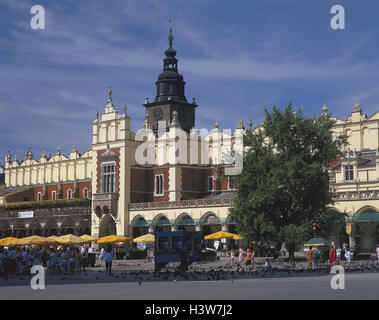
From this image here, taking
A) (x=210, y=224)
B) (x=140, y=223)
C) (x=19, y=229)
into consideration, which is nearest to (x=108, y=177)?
(x=140, y=223)

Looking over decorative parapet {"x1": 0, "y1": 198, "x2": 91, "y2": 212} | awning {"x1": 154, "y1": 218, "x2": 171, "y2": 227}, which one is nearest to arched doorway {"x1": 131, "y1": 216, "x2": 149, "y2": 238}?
awning {"x1": 154, "y1": 218, "x2": 171, "y2": 227}

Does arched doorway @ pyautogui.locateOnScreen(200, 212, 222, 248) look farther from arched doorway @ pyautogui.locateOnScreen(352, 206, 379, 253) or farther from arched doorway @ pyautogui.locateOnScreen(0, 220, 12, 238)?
arched doorway @ pyautogui.locateOnScreen(0, 220, 12, 238)

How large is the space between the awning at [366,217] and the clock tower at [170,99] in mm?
37056

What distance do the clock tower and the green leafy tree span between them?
41.5m

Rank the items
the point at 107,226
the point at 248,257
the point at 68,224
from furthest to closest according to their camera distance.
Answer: the point at 68,224, the point at 107,226, the point at 248,257

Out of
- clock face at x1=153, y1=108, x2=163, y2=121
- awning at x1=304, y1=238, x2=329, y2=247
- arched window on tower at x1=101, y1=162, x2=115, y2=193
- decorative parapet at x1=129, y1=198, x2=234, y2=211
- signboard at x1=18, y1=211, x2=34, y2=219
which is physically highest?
clock face at x1=153, y1=108, x2=163, y2=121

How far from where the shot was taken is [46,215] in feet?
272

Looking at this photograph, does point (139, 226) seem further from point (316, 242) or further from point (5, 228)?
point (316, 242)

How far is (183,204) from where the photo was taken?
67250 mm

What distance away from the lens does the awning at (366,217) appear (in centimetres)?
5197

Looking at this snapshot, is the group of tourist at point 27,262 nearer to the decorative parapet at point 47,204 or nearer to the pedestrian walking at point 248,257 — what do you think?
the pedestrian walking at point 248,257

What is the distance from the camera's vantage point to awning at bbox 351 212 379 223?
171ft

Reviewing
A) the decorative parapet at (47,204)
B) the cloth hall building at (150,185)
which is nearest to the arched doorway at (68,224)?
the cloth hall building at (150,185)

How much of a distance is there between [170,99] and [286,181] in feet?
145
